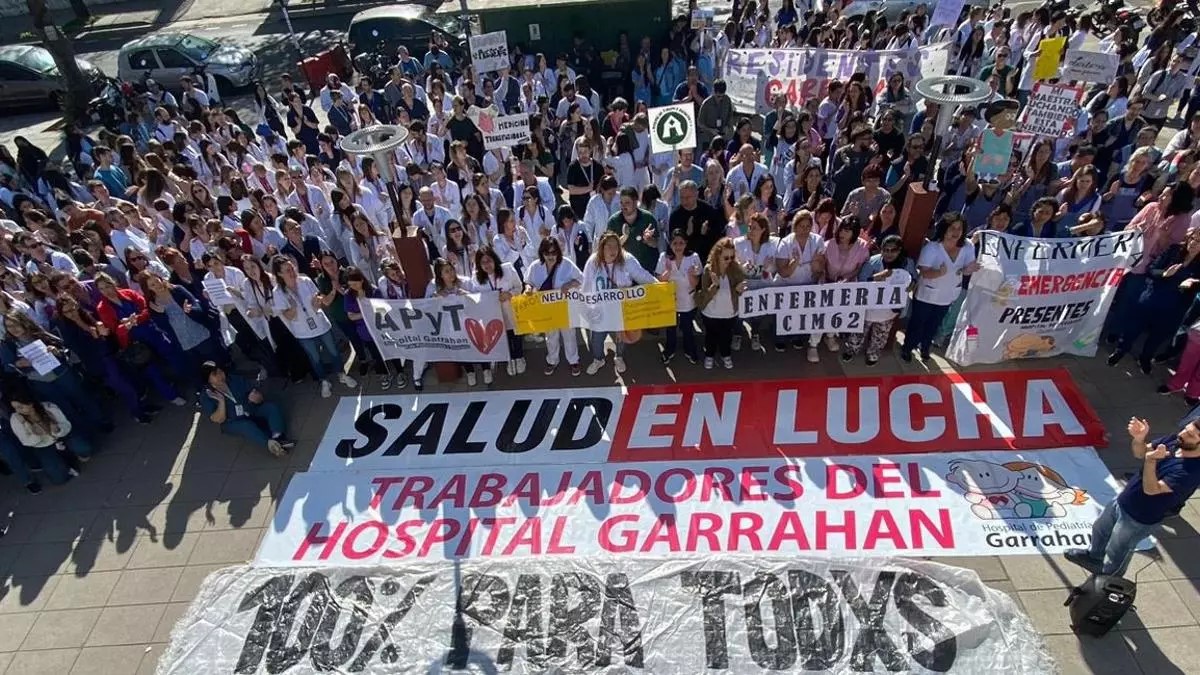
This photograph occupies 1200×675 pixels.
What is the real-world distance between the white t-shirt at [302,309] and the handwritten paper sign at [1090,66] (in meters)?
11.3

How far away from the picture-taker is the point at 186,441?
780cm

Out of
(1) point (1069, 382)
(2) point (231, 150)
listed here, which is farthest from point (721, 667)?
(2) point (231, 150)

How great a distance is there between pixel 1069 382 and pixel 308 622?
7.74m

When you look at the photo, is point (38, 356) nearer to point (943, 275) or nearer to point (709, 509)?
point (709, 509)

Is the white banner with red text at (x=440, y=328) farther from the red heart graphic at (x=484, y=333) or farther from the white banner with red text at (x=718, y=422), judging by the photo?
the white banner with red text at (x=718, y=422)

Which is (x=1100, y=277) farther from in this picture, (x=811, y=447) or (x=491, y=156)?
(x=491, y=156)

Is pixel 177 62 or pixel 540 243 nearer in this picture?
pixel 540 243

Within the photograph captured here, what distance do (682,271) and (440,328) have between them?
9.00ft

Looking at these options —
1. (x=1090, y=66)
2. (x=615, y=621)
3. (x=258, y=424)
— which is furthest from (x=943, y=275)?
(x=258, y=424)

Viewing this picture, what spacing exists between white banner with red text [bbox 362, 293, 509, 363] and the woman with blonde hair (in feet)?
7.45

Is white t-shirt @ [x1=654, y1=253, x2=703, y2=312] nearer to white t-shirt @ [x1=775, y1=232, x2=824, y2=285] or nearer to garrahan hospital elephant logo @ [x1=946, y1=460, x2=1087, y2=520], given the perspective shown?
white t-shirt @ [x1=775, y1=232, x2=824, y2=285]

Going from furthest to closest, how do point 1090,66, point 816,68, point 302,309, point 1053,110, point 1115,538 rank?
1. point 816,68
2. point 1090,66
3. point 1053,110
4. point 302,309
5. point 1115,538

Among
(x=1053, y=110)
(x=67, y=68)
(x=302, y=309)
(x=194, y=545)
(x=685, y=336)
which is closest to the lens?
(x=194, y=545)

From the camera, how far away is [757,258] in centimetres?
722
